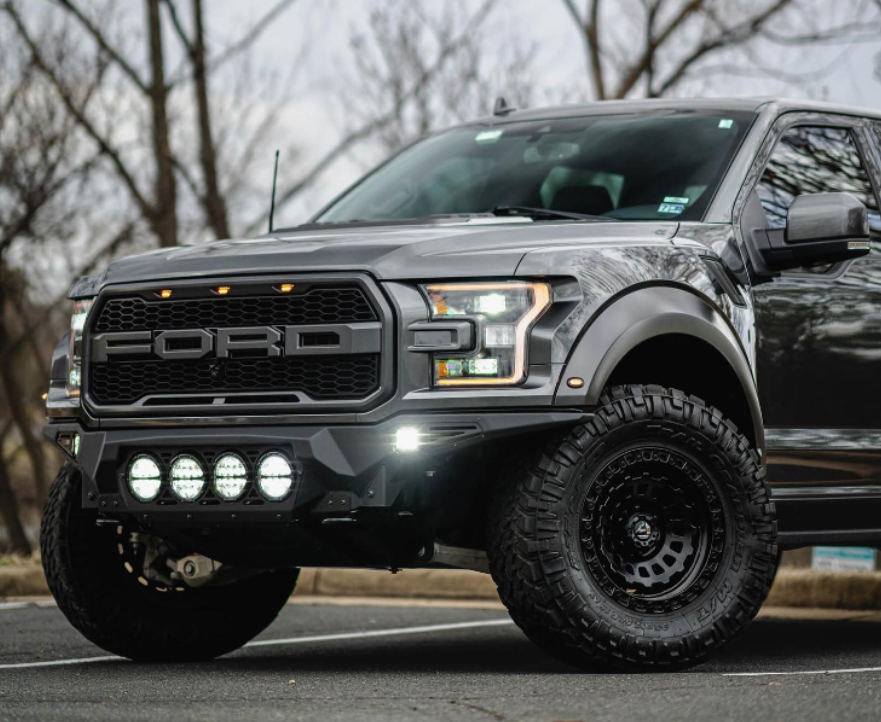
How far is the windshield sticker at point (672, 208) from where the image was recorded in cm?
643

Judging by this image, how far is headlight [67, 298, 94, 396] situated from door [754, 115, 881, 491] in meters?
2.47

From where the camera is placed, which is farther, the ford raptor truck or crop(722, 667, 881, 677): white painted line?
crop(722, 667, 881, 677): white painted line

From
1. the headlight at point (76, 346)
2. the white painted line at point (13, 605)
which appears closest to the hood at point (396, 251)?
the headlight at point (76, 346)

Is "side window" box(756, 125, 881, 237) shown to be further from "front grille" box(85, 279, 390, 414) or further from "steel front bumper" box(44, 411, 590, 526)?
"front grille" box(85, 279, 390, 414)

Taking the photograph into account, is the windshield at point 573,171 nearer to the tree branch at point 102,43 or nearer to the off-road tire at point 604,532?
the off-road tire at point 604,532

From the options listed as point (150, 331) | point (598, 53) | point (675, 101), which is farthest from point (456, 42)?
point (150, 331)

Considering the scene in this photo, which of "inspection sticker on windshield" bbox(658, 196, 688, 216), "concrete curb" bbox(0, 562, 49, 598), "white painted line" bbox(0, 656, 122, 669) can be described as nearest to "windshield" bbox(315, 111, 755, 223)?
"inspection sticker on windshield" bbox(658, 196, 688, 216)

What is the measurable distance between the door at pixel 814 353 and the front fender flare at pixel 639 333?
0.25 metres

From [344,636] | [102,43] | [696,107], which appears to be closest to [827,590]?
[344,636]

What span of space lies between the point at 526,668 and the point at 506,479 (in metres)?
1.07

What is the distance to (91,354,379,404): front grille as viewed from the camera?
552 centimetres

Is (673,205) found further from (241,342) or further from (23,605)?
(23,605)

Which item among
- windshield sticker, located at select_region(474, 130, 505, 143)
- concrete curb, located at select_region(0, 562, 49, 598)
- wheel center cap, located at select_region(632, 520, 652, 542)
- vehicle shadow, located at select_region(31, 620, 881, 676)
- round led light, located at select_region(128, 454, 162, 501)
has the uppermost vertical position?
windshield sticker, located at select_region(474, 130, 505, 143)

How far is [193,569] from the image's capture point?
259 inches
